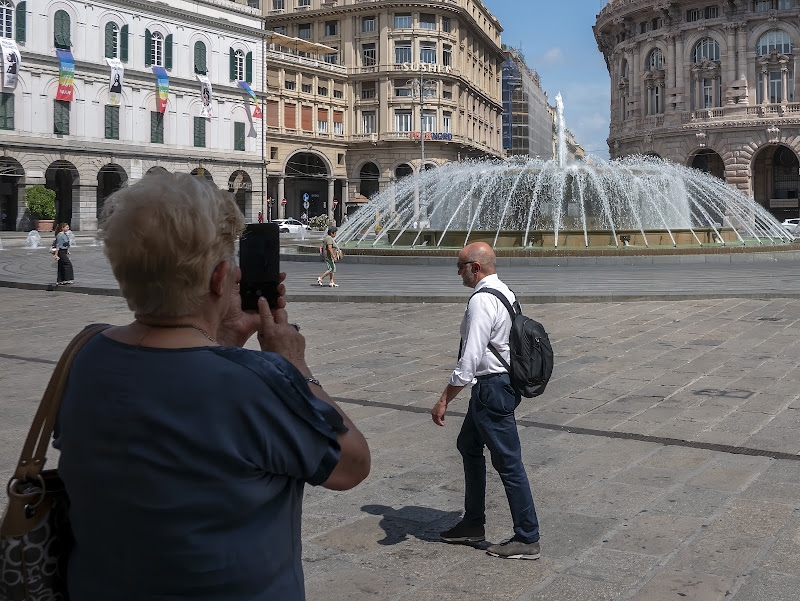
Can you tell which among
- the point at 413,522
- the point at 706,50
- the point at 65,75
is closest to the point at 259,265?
the point at 413,522

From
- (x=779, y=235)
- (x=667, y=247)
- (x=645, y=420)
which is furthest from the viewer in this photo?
(x=779, y=235)

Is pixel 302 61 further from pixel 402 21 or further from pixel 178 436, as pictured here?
pixel 178 436

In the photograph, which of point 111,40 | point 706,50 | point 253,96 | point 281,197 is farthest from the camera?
point 281,197

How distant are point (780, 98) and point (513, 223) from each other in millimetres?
34914

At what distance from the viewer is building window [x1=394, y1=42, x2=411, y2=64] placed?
2537 inches

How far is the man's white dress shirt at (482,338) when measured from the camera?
4020 millimetres

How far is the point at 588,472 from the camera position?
5188 mm

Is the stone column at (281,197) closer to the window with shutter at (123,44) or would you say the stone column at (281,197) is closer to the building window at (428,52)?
the building window at (428,52)

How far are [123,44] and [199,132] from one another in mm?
6658

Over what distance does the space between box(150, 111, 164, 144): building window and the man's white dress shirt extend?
1815 inches

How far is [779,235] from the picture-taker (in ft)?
93.3

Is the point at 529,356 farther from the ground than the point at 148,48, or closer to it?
closer to it

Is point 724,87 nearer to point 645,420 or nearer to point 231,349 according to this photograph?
point 645,420

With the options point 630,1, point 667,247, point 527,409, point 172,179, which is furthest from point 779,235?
point 630,1
